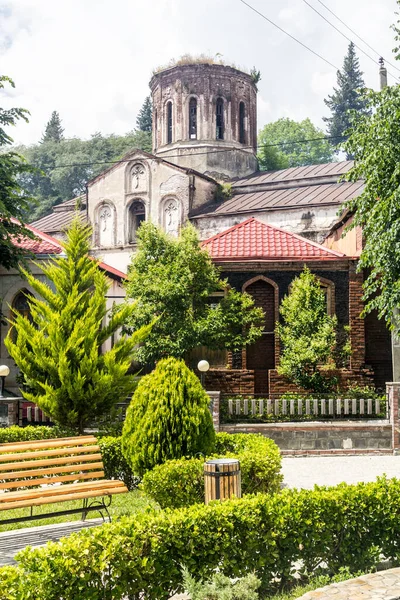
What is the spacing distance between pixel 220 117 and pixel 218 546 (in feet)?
121

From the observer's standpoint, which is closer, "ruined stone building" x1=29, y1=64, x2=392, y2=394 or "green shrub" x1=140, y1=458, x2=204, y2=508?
"green shrub" x1=140, y1=458, x2=204, y2=508

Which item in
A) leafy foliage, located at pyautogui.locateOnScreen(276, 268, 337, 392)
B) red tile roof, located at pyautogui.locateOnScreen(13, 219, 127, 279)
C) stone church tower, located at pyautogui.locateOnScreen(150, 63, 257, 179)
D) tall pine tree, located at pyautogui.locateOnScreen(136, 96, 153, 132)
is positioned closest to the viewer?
leafy foliage, located at pyautogui.locateOnScreen(276, 268, 337, 392)

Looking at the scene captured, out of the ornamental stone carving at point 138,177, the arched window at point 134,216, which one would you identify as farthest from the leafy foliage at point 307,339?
the ornamental stone carving at point 138,177

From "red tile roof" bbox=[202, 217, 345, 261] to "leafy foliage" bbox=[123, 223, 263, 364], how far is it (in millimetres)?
1678

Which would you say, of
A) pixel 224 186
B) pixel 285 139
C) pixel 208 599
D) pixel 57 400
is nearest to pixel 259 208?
pixel 224 186

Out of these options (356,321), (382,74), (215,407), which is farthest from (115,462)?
(382,74)

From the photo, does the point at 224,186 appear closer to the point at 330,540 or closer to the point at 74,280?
the point at 74,280

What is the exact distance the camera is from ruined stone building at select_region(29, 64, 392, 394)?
20297 mm

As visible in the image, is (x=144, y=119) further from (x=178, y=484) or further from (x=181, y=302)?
(x=178, y=484)

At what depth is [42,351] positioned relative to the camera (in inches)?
500

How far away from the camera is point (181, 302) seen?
1780cm

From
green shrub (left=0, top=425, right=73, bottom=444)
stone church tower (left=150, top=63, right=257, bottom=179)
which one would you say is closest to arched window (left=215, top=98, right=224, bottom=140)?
stone church tower (left=150, top=63, right=257, bottom=179)

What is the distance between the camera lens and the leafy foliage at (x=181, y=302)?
57.9 ft

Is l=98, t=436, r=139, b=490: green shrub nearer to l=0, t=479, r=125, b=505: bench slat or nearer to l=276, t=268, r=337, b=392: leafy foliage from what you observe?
l=0, t=479, r=125, b=505: bench slat
